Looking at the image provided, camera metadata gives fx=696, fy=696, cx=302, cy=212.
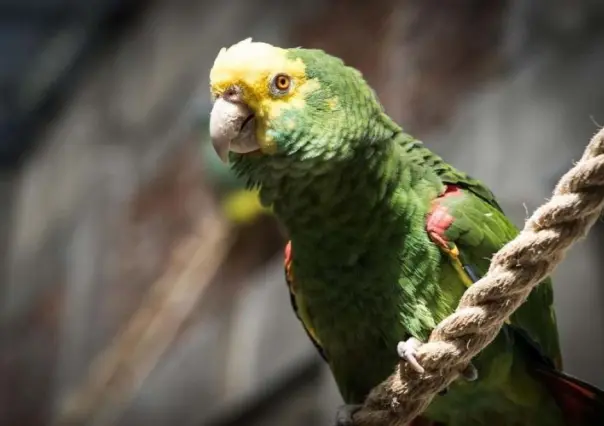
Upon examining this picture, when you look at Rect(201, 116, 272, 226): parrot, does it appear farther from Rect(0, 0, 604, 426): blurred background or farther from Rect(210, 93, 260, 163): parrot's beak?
Rect(210, 93, 260, 163): parrot's beak

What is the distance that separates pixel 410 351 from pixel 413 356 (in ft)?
0.06

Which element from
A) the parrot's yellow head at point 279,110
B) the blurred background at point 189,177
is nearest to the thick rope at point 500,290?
the parrot's yellow head at point 279,110

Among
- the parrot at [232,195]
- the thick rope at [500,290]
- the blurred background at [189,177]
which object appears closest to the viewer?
the thick rope at [500,290]

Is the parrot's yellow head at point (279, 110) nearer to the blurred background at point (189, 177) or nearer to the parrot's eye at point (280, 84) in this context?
the parrot's eye at point (280, 84)

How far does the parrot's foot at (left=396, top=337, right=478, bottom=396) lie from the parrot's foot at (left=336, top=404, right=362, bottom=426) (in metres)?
0.13

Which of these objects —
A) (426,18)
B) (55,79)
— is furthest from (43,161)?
(426,18)

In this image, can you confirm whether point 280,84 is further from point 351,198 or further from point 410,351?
point 410,351

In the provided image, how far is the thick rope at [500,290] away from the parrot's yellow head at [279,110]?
0.27 metres

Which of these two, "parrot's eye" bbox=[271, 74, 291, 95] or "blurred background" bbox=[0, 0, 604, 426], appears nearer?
"parrot's eye" bbox=[271, 74, 291, 95]

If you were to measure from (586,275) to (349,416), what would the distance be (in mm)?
699

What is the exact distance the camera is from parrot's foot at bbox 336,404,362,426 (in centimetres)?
102

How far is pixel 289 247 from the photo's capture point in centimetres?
110

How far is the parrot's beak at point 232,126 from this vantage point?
90 cm

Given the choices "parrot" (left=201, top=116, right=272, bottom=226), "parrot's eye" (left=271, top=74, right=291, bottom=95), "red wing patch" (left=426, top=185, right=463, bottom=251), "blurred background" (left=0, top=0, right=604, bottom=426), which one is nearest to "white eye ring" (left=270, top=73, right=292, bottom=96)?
"parrot's eye" (left=271, top=74, right=291, bottom=95)
